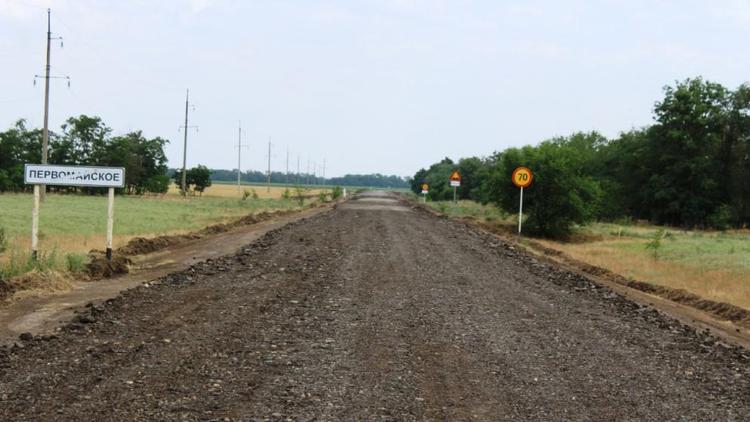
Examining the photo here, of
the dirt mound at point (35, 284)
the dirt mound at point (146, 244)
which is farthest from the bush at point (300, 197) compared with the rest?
the dirt mound at point (35, 284)

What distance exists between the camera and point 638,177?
2333 inches

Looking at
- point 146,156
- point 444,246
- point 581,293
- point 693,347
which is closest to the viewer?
point 693,347

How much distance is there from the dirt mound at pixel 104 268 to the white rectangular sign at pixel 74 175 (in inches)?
58.3

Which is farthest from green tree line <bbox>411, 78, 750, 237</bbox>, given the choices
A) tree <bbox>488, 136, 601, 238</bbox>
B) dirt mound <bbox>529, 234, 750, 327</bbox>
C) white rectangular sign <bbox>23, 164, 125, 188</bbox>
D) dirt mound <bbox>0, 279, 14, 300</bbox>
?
dirt mound <bbox>0, 279, 14, 300</bbox>

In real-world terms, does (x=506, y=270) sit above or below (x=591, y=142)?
below

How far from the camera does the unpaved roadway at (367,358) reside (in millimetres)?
5453

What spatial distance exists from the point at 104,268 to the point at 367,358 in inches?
303

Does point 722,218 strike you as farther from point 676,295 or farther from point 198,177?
point 198,177

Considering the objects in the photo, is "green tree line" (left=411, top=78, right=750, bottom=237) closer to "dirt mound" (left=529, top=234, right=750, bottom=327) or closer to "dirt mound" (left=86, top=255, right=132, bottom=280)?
"dirt mound" (left=529, top=234, right=750, bottom=327)

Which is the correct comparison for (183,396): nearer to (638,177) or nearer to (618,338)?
(618,338)

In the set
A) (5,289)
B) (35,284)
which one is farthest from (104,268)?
(5,289)

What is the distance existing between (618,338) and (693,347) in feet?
2.84

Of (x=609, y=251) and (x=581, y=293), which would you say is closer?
(x=581, y=293)

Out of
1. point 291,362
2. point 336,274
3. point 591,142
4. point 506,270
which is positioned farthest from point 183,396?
point 591,142
